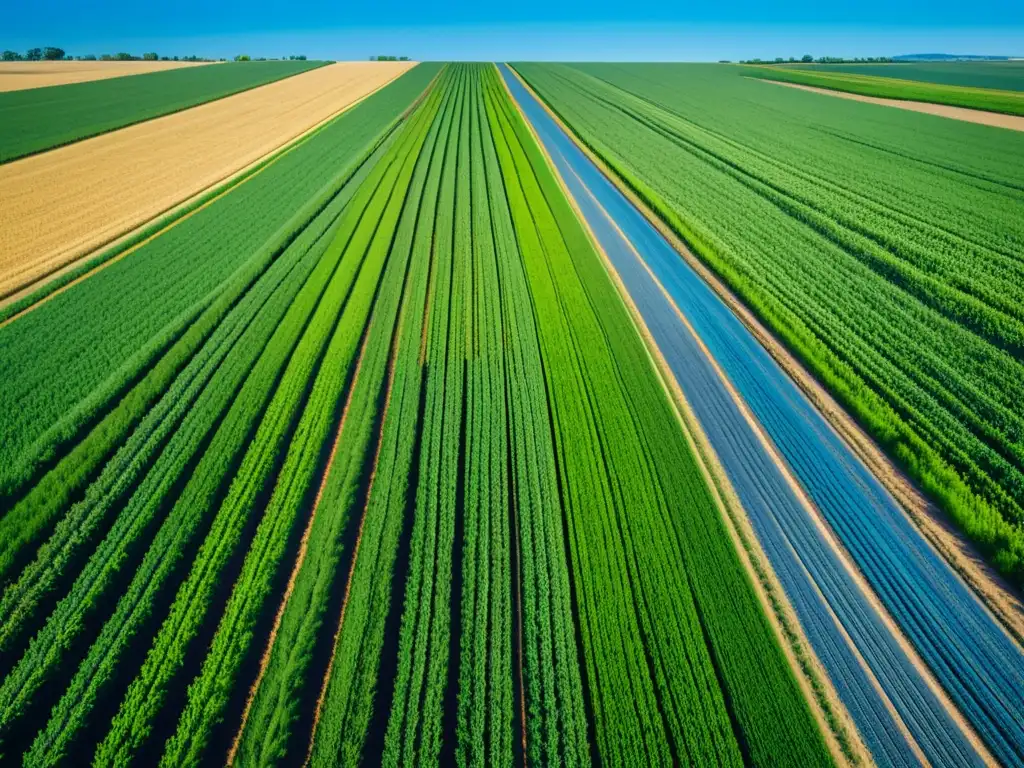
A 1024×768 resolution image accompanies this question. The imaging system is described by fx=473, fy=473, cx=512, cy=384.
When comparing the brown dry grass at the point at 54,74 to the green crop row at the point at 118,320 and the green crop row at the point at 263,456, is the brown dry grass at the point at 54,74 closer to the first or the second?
the green crop row at the point at 118,320

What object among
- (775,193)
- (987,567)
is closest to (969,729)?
(987,567)

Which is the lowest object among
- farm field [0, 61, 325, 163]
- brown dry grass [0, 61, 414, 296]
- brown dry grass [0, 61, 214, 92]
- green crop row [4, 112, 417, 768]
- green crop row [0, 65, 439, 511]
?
green crop row [4, 112, 417, 768]

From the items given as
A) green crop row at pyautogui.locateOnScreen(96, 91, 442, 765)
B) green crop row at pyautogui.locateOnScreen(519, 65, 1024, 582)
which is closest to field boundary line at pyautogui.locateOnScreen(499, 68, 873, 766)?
green crop row at pyautogui.locateOnScreen(519, 65, 1024, 582)

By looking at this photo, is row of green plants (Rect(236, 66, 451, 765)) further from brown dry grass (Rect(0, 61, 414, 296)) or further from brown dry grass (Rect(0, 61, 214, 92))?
brown dry grass (Rect(0, 61, 214, 92))

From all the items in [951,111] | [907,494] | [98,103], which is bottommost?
[907,494]

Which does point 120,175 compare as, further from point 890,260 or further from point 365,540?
point 890,260

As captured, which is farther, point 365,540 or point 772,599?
point 365,540

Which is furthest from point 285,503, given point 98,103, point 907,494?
point 98,103
